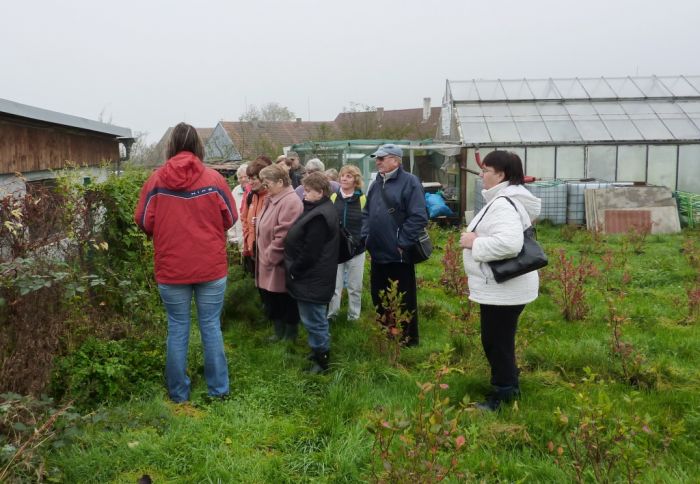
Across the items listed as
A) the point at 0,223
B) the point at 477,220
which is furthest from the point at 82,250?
the point at 477,220

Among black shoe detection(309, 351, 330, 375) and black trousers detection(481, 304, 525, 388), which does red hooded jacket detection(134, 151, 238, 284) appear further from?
black trousers detection(481, 304, 525, 388)

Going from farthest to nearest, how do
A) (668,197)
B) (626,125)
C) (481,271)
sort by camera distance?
(626,125) → (668,197) → (481,271)

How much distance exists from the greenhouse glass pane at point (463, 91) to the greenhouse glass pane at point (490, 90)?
0.19 meters

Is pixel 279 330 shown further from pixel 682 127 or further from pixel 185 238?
pixel 682 127

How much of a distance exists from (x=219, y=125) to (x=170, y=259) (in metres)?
41.9

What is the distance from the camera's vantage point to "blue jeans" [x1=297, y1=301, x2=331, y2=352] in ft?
17.2

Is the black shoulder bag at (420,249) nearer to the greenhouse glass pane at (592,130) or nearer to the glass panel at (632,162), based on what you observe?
the greenhouse glass pane at (592,130)

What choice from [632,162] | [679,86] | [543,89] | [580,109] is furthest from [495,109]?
[679,86]

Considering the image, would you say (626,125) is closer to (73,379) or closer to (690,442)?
(690,442)

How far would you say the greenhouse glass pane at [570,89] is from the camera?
64.1 ft

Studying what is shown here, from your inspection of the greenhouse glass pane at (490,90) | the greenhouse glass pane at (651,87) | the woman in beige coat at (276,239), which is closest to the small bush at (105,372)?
the woman in beige coat at (276,239)

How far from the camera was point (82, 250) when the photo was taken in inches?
203

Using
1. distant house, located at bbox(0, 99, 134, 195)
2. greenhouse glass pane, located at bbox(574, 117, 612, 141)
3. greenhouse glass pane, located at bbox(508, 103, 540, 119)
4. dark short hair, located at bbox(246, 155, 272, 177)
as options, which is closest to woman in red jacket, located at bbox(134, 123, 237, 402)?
dark short hair, located at bbox(246, 155, 272, 177)

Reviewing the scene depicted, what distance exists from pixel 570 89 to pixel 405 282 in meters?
16.5
